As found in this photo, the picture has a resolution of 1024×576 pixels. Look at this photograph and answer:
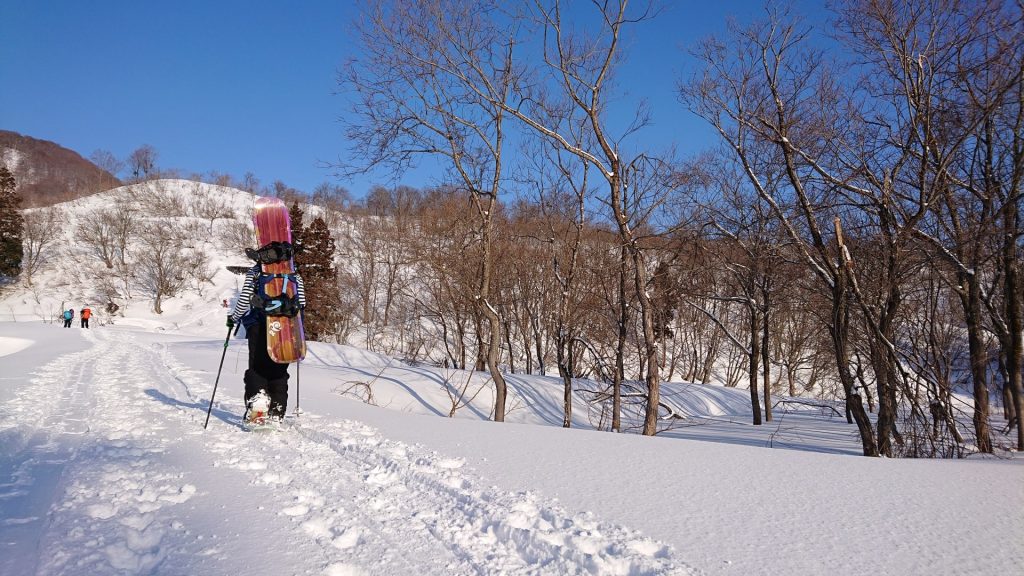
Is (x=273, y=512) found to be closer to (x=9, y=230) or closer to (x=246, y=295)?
(x=246, y=295)

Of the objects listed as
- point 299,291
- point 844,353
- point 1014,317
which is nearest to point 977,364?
point 1014,317

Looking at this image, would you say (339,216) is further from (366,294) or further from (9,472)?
(9,472)

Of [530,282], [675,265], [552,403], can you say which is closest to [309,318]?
[530,282]

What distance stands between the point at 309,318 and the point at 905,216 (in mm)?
30801

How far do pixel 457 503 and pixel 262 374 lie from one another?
2.77 meters

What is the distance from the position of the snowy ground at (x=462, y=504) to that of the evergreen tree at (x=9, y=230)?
2061 inches

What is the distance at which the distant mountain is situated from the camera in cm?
7144

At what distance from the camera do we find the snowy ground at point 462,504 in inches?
83.7

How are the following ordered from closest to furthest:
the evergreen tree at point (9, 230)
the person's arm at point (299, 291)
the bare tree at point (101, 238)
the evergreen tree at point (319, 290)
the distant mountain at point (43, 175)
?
the person's arm at point (299, 291), the evergreen tree at point (319, 290), the evergreen tree at point (9, 230), the bare tree at point (101, 238), the distant mountain at point (43, 175)

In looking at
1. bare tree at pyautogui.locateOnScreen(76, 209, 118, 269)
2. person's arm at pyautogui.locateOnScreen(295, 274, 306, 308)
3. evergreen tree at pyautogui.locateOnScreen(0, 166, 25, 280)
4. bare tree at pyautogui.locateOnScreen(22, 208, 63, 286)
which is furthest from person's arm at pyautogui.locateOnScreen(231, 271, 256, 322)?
bare tree at pyautogui.locateOnScreen(22, 208, 63, 286)

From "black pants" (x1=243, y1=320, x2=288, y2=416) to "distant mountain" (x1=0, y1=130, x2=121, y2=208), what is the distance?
80.7 m

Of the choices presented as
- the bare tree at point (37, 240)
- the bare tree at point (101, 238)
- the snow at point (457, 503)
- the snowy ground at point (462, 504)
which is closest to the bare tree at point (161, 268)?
the bare tree at point (101, 238)

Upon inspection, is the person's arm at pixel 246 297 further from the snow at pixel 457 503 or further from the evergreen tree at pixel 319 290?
the evergreen tree at pixel 319 290

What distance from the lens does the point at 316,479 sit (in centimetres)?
322
